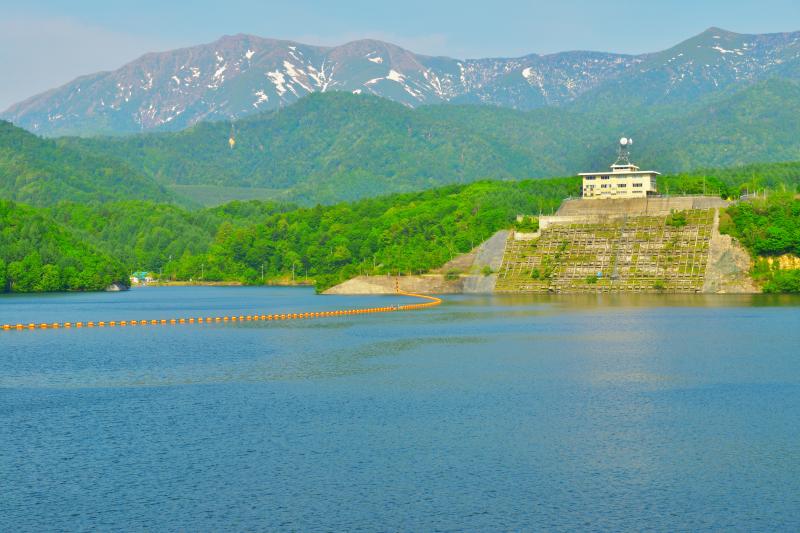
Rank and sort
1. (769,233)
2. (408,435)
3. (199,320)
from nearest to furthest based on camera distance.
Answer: (408,435)
(199,320)
(769,233)

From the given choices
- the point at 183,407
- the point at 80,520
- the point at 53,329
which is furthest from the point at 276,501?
the point at 53,329

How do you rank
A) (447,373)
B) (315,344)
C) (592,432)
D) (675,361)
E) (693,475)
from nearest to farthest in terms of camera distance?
1. (693,475)
2. (592,432)
3. (447,373)
4. (675,361)
5. (315,344)

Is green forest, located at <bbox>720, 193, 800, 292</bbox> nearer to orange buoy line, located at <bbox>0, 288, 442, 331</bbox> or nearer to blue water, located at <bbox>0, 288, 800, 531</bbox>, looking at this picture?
orange buoy line, located at <bbox>0, 288, 442, 331</bbox>

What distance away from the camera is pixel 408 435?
5144 centimetres

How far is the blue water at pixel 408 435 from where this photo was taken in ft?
126

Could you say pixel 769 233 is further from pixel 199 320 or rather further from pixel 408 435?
pixel 408 435

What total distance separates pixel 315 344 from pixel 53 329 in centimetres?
4495

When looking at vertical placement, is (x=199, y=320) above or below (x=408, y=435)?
above

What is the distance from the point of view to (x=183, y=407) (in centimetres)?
6125

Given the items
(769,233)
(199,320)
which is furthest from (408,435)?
(769,233)

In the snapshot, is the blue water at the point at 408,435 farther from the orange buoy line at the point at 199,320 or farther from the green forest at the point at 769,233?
the green forest at the point at 769,233

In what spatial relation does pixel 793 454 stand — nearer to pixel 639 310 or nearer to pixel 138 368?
pixel 138 368

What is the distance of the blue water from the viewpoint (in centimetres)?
3838

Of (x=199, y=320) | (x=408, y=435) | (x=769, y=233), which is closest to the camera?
(x=408, y=435)
